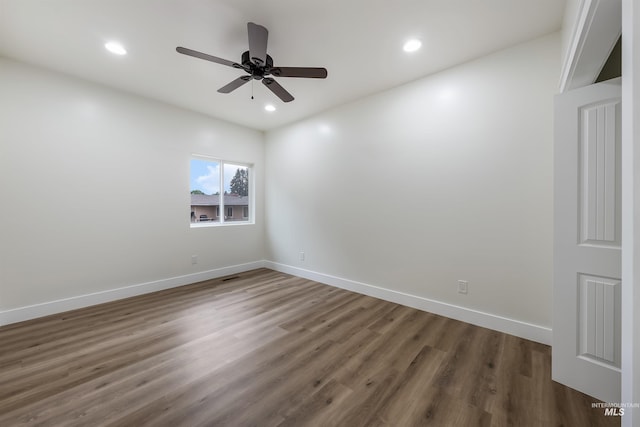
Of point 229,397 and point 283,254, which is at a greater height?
point 283,254

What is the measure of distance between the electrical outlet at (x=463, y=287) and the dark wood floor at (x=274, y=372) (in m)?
0.34

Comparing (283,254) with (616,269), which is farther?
(283,254)

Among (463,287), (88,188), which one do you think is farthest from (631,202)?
(88,188)

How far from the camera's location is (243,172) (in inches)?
189

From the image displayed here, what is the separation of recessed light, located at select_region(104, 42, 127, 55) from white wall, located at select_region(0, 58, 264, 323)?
0.98 meters

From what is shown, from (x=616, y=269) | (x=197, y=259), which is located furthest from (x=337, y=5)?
(x=197, y=259)

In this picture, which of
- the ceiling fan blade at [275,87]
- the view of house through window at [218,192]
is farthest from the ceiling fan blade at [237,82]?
the view of house through window at [218,192]

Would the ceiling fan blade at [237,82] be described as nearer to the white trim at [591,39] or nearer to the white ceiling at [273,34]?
the white ceiling at [273,34]

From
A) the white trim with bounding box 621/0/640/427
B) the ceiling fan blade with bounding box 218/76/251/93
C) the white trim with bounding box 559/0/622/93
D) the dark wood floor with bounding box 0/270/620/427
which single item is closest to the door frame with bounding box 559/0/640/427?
the white trim with bounding box 621/0/640/427

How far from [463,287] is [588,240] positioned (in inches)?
48.2

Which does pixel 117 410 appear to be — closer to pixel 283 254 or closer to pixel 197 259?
pixel 197 259

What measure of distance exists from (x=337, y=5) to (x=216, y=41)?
1182 mm

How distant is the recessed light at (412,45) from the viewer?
2254mm

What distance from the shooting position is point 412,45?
90.9 inches
